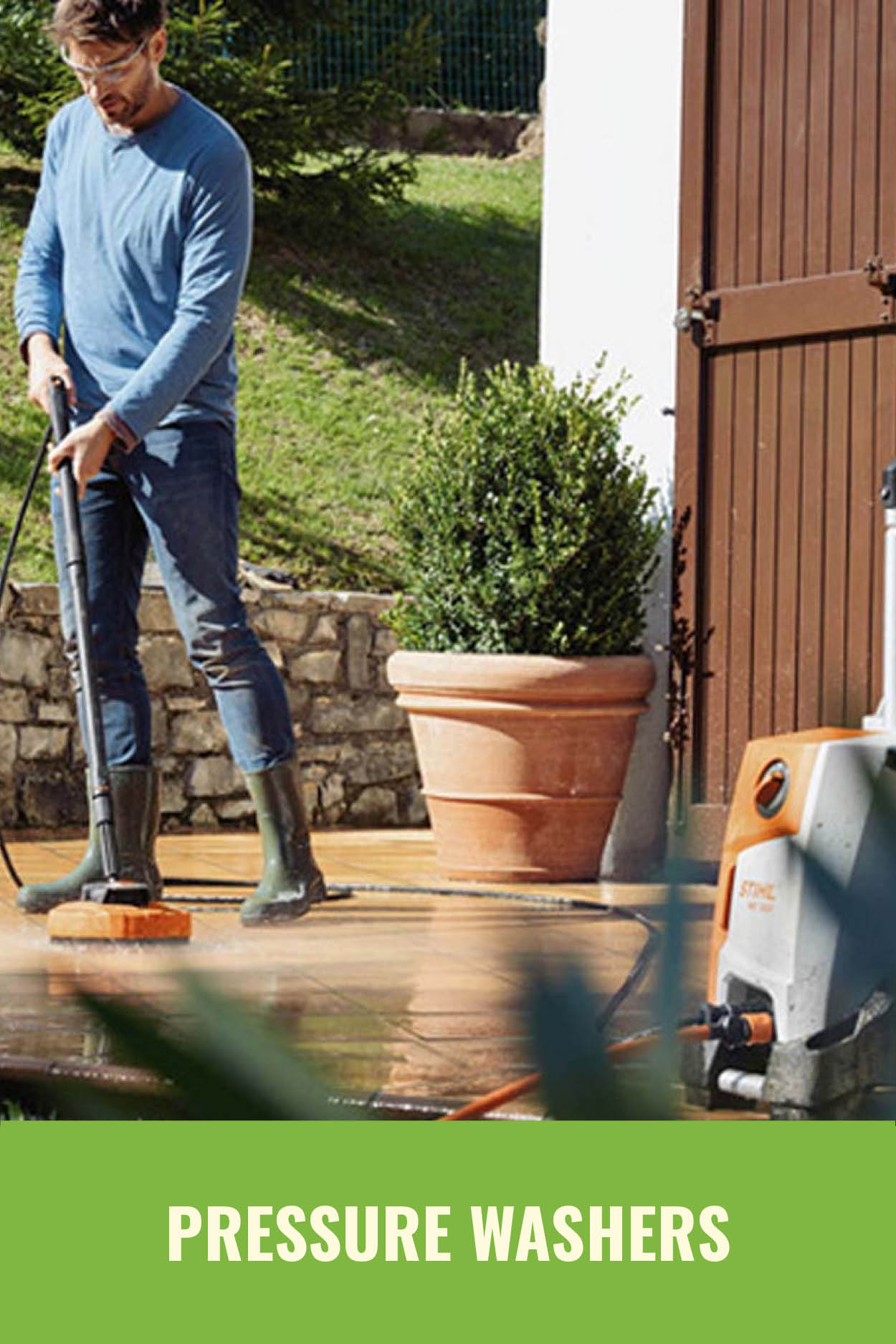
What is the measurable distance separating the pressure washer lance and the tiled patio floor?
21cm

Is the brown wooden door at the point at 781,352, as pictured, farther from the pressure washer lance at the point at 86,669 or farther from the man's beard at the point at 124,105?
the man's beard at the point at 124,105

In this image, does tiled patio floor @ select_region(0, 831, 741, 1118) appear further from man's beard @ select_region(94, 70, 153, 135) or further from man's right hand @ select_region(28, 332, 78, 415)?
man's beard @ select_region(94, 70, 153, 135)

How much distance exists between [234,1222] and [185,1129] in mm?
31

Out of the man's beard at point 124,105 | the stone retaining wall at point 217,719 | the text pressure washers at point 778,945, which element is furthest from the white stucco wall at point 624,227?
the text pressure washers at point 778,945

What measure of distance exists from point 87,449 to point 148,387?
15 cm

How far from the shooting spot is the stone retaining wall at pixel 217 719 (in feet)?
22.3

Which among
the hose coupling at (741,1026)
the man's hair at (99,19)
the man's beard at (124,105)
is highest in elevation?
the man's hair at (99,19)

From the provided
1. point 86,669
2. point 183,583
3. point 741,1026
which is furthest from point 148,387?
point 741,1026

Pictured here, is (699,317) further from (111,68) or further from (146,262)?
(111,68)

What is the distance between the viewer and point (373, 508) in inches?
390

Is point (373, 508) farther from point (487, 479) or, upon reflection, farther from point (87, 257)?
point (87, 257)

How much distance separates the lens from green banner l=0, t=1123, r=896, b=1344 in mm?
482

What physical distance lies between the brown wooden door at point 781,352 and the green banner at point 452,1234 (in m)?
4.42

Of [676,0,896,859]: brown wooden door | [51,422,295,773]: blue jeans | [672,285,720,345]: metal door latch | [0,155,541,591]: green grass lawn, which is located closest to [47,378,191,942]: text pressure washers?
[51,422,295,773]: blue jeans
